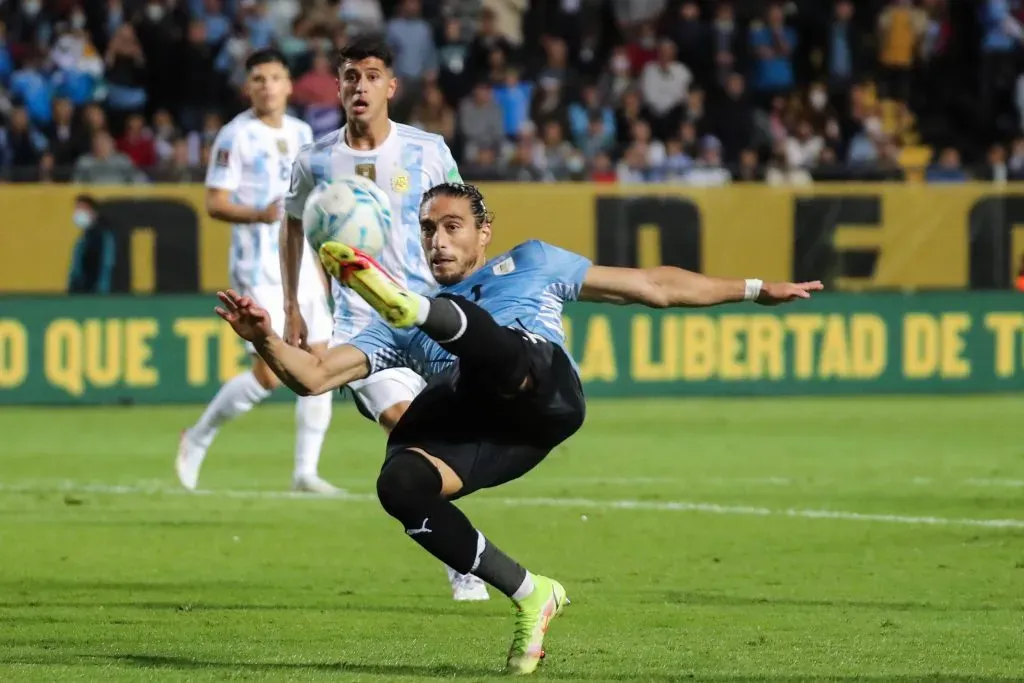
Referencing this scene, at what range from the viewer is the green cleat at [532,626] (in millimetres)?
6172

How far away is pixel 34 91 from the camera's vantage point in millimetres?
20219

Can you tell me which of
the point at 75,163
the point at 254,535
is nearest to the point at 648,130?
the point at 75,163

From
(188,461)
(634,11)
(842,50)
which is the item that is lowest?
(188,461)

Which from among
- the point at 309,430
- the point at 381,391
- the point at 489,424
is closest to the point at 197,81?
the point at 309,430

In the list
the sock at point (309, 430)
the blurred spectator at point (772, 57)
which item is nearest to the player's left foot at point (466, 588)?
the sock at point (309, 430)

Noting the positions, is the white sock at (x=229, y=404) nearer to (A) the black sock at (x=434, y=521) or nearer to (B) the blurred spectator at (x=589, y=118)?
(A) the black sock at (x=434, y=521)

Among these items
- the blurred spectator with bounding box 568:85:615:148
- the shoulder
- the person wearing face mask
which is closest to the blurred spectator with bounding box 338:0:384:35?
the blurred spectator with bounding box 568:85:615:148

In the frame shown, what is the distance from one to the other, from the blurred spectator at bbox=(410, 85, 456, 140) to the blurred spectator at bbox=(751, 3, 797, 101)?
4.17 m

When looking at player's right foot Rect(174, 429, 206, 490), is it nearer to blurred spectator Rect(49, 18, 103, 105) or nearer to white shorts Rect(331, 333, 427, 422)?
white shorts Rect(331, 333, 427, 422)

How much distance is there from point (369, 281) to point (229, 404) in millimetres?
6400

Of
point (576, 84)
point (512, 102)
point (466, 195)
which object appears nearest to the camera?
point (466, 195)

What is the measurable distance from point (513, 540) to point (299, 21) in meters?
12.7

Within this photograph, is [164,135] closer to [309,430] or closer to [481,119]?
[481,119]

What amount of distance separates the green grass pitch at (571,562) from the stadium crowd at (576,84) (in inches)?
191
